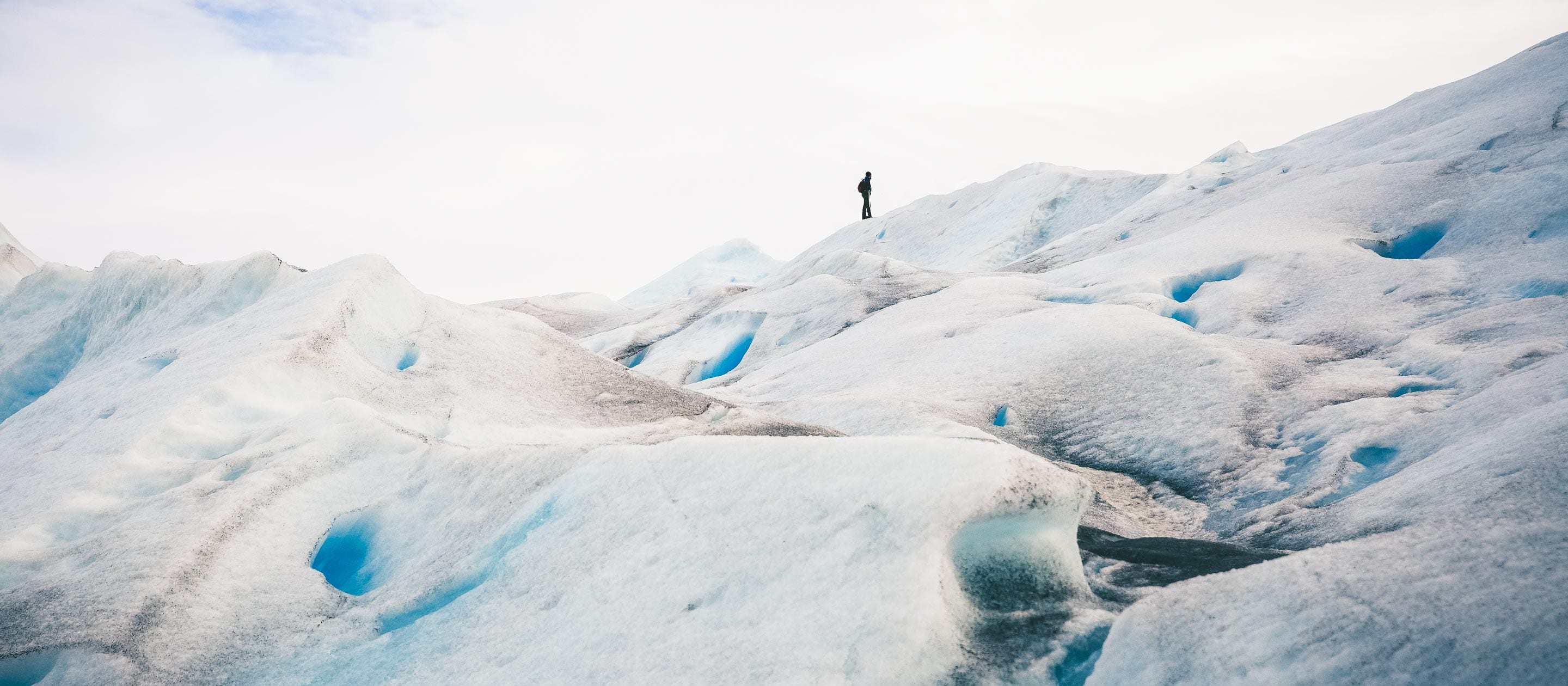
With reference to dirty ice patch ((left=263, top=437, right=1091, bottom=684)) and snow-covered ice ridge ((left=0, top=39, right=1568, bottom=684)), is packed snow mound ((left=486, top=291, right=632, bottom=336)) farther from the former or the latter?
dirty ice patch ((left=263, top=437, right=1091, bottom=684))

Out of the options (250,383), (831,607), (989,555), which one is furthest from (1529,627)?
(250,383)

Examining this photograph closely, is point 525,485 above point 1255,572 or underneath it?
above

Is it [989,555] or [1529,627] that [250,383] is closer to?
→ [989,555]

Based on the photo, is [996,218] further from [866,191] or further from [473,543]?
[473,543]

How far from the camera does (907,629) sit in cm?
340

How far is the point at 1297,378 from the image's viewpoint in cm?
804

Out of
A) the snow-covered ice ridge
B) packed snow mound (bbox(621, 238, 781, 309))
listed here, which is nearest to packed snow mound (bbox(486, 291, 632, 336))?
packed snow mound (bbox(621, 238, 781, 309))

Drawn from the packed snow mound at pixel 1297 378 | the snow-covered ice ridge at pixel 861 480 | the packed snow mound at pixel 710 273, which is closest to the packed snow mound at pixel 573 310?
the packed snow mound at pixel 710 273

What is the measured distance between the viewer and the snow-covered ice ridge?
333cm

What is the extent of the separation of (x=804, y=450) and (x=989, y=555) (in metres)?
1.22

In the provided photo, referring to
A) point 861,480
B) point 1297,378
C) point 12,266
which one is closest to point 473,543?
point 861,480

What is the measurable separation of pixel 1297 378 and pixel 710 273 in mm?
37491

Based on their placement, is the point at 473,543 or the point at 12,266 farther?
the point at 12,266

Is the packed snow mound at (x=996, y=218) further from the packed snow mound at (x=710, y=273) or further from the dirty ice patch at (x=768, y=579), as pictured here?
the dirty ice patch at (x=768, y=579)
